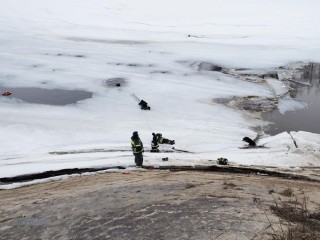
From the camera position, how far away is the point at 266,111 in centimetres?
1585

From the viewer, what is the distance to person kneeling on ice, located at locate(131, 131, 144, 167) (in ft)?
32.5

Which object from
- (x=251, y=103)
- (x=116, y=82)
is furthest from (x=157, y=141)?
(x=116, y=82)

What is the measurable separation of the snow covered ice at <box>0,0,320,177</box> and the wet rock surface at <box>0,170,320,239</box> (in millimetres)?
1443

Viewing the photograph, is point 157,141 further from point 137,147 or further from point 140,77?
point 140,77

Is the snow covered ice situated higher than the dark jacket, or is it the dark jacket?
the snow covered ice

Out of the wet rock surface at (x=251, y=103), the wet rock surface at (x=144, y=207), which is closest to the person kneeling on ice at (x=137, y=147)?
the wet rock surface at (x=144, y=207)

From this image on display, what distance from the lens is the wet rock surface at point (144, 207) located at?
6516 millimetres

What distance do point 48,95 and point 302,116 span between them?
1030 cm

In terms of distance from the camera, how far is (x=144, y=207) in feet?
24.0

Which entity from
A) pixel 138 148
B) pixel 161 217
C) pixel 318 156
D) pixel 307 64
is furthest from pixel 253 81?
pixel 161 217

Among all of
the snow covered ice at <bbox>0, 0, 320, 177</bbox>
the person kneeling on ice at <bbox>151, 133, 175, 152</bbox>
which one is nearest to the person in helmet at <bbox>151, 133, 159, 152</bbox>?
the person kneeling on ice at <bbox>151, 133, 175, 152</bbox>

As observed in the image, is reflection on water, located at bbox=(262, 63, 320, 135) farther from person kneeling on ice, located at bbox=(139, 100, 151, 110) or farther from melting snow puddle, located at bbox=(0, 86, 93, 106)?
melting snow puddle, located at bbox=(0, 86, 93, 106)

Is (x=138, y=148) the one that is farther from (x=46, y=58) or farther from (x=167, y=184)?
(x=46, y=58)

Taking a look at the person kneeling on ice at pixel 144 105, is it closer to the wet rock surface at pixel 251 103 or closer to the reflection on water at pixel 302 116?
the wet rock surface at pixel 251 103
